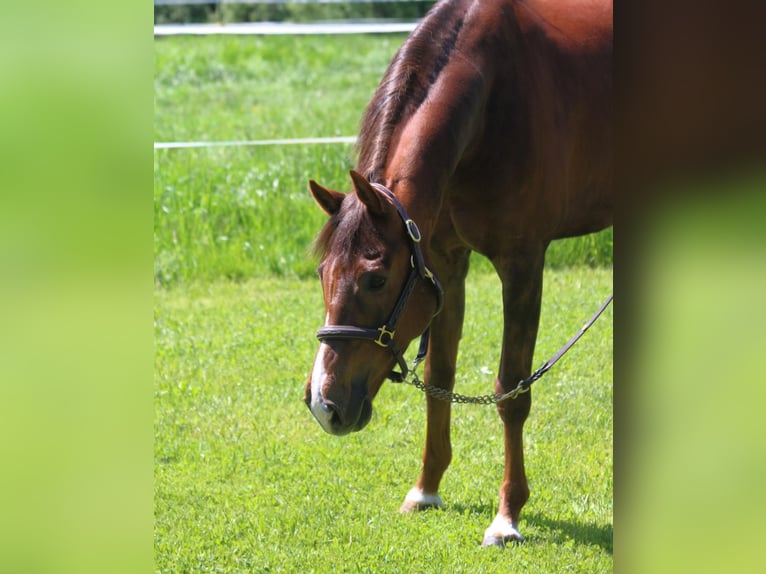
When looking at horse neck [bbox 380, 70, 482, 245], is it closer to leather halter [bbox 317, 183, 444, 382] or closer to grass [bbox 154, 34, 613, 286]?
leather halter [bbox 317, 183, 444, 382]

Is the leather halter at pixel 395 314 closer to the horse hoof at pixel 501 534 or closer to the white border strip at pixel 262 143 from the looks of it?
the horse hoof at pixel 501 534

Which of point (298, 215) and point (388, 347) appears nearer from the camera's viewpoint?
point (388, 347)

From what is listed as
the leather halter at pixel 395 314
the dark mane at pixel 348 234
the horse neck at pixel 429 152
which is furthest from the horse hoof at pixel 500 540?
the dark mane at pixel 348 234

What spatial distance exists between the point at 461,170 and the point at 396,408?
2052 millimetres

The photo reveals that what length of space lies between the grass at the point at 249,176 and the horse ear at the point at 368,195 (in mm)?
3144

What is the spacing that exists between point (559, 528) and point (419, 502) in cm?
60

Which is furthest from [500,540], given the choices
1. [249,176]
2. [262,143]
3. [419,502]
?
[262,143]

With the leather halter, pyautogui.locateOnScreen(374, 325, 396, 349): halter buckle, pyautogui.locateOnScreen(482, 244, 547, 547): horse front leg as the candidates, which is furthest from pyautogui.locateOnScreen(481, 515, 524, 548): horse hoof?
pyautogui.locateOnScreen(374, 325, 396, 349): halter buckle
